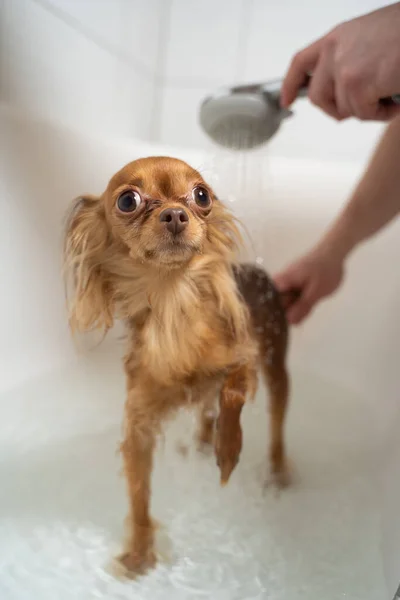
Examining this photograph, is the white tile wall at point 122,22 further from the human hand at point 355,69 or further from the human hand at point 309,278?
the human hand at point 309,278

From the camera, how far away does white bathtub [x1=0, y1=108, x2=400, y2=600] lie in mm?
540

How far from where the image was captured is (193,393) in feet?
1.58

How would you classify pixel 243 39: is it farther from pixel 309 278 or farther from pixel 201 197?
pixel 201 197

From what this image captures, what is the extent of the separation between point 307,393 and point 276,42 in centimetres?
74

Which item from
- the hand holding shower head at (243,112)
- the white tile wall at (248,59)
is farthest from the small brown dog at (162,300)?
the white tile wall at (248,59)

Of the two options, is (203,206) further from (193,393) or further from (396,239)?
(396,239)

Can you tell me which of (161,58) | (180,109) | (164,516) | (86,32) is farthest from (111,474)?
(161,58)

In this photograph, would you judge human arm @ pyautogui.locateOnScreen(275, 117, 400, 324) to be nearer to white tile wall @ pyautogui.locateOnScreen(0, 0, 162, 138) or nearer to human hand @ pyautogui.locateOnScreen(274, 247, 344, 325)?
human hand @ pyautogui.locateOnScreen(274, 247, 344, 325)

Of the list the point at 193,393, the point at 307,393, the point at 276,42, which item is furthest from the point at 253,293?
the point at 276,42

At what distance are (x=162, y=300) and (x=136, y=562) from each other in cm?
31

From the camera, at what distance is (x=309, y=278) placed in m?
0.87

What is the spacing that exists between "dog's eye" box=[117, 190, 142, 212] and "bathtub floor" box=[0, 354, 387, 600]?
0.59 feet

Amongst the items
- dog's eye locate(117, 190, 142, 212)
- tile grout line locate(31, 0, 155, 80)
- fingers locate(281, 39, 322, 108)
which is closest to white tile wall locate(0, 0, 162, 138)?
tile grout line locate(31, 0, 155, 80)

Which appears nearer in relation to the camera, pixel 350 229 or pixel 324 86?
pixel 324 86
